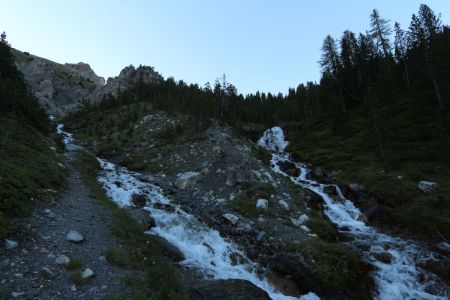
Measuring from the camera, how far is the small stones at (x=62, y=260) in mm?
10663

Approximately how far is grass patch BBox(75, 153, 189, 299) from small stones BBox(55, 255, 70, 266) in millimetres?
1618

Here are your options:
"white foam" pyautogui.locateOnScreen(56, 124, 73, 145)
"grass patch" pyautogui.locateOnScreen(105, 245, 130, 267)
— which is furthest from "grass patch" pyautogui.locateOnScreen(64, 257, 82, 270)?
"white foam" pyautogui.locateOnScreen(56, 124, 73, 145)

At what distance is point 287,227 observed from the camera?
19.5 m

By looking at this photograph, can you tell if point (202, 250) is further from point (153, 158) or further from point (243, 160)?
point (153, 158)

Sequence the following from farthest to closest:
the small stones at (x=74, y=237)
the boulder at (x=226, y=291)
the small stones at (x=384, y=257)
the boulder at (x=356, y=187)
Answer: the boulder at (x=356, y=187) < the small stones at (x=384, y=257) < the small stones at (x=74, y=237) < the boulder at (x=226, y=291)

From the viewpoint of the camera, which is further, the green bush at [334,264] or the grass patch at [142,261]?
the green bush at [334,264]

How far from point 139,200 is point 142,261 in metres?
10.7

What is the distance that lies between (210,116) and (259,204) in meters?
29.9


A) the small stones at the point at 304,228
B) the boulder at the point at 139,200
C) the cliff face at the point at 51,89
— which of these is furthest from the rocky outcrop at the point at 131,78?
the small stones at the point at 304,228

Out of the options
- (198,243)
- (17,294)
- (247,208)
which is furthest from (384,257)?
(17,294)

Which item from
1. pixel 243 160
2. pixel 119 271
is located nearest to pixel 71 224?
pixel 119 271

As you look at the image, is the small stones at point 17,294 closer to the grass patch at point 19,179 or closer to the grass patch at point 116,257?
the grass patch at point 116,257

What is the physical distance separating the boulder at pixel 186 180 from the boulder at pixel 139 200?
17.5 ft

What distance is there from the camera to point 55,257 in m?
11.1
